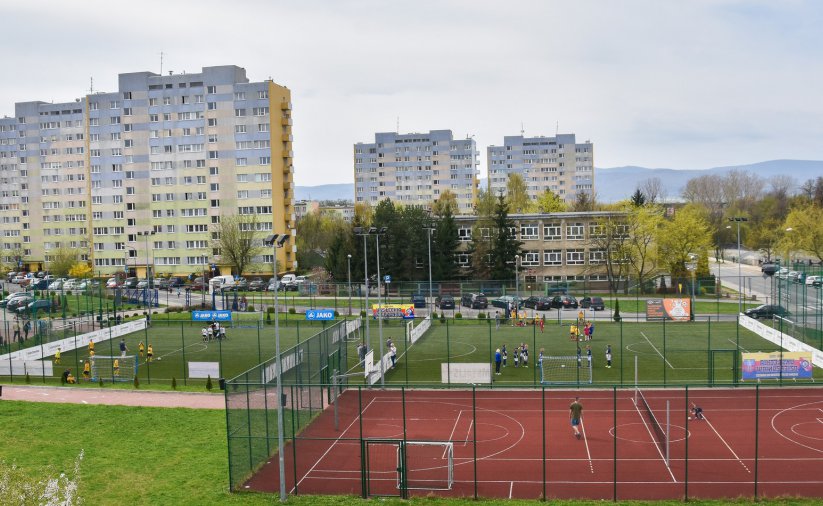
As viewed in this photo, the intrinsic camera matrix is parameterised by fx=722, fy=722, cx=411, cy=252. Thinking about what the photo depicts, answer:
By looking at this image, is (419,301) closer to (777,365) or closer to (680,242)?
(680,242)

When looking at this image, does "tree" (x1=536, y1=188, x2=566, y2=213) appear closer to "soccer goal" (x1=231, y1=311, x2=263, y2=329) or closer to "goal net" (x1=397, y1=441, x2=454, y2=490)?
"soccer goal" (x1=231, y1=311, x2=263, y2=329)

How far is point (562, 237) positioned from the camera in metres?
79.5

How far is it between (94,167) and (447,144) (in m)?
74.3

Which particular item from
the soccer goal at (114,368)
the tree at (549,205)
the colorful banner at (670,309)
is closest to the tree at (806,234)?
the colorful banner at (670,309)

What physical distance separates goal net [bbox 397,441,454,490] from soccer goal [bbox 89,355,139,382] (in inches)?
757

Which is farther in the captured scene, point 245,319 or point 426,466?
point 245,319

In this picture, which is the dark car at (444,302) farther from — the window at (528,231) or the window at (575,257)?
the window at (575,257)

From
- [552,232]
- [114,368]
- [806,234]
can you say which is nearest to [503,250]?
[552,232]

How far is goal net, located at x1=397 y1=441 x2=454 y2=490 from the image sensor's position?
20.6 meters

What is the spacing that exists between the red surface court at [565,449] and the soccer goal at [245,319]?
27.1 m

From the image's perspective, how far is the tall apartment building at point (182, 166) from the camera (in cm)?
8831

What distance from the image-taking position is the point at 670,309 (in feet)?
175

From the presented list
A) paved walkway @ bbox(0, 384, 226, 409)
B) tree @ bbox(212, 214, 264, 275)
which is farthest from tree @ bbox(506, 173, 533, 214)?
paved walkway @ bbox(0, 384, 226, 409)

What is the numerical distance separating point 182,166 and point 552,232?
4677cm
